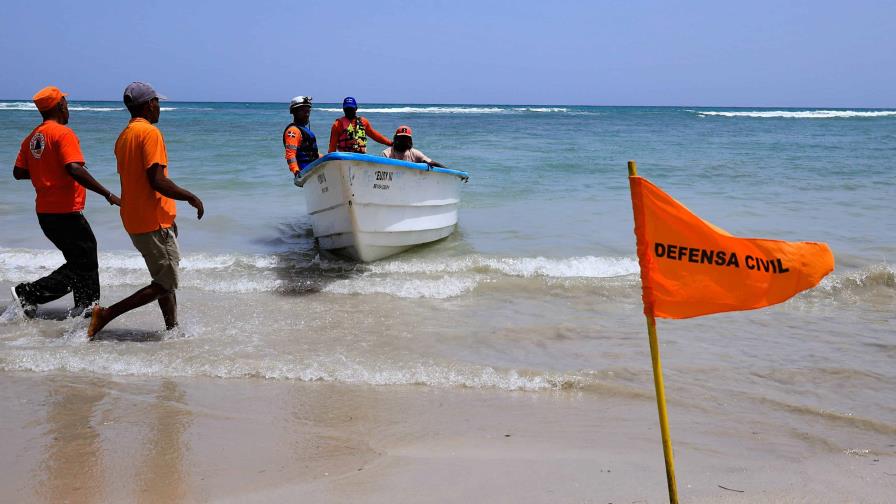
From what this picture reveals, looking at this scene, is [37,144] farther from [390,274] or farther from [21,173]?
[390,274]

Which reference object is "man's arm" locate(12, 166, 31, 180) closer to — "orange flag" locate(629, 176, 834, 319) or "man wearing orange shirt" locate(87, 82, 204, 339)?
"man wearing orange shirt" locate(87, 82, 204, 339)

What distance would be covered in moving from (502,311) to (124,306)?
3195 millimetres

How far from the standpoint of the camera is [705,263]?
8.19ft

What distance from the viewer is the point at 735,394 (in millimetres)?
4555

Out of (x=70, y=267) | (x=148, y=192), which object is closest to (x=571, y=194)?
(x=70, y=267)

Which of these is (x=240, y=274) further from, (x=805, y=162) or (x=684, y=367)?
(x=805, y=162)

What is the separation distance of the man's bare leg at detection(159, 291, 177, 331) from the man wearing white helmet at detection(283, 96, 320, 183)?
3.19m

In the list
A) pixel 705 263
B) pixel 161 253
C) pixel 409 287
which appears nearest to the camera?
pixel 705 263

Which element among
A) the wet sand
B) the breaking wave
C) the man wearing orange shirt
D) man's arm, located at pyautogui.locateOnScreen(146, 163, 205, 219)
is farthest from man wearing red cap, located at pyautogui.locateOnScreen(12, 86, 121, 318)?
the breaking wave

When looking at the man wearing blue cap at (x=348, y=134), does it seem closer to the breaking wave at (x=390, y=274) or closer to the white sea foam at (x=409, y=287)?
the breaking wave at (x=390, y=274)

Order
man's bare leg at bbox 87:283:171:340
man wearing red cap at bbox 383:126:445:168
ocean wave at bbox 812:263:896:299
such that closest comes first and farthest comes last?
man's bare leg at bbox 87:283:171:340 < ocean wave at bbox 812:263:896:299 < man wearing red cap at bbox 383:126:445:168

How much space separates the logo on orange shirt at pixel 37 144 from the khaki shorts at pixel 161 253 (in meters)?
1.03

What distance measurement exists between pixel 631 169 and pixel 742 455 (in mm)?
1903

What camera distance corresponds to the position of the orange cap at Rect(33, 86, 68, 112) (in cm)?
525
